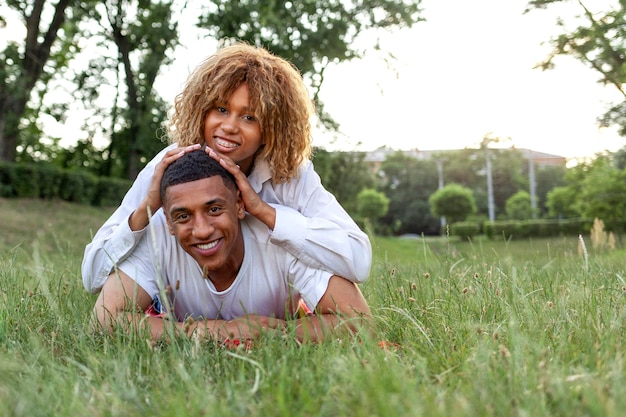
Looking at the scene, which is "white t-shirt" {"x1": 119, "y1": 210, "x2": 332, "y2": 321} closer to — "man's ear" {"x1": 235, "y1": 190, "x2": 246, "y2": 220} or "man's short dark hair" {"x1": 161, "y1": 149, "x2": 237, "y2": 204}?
"man's ear" {"x1": 235, "y1": 190, "x2": 246, "y2": 220}

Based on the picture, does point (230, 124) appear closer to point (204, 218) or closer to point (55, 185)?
point (204, 218)

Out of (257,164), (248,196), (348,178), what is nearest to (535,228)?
(348,178)

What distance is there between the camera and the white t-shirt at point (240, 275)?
304 cm

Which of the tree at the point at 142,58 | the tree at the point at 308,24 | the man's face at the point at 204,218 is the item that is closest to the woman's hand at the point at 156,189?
the man's face at the point at 204,218

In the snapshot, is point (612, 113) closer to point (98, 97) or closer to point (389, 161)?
point (98, 97)

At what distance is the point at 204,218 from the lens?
9.07ft

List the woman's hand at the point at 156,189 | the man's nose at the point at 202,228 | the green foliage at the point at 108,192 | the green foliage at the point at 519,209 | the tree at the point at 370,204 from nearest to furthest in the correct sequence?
the man's nose at the point at 202,228
the woman's hand at the point at 156,189
the green foliage at the point at 108,192
the tree at the point at 370,204
the green foliage at the point at 519,209

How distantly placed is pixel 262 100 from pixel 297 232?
618mm

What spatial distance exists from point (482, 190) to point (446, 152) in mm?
5118

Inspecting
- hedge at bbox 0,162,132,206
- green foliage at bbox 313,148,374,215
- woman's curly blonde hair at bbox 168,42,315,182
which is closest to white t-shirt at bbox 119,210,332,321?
woman's curly blonde hair at bbox 168,42,315,182

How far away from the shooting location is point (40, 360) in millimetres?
2232

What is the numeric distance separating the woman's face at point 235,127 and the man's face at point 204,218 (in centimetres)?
30

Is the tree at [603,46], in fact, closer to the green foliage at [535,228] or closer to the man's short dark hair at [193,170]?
the man's short dark hair at [193,170]

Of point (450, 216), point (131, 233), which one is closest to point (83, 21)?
point (131, 233)
